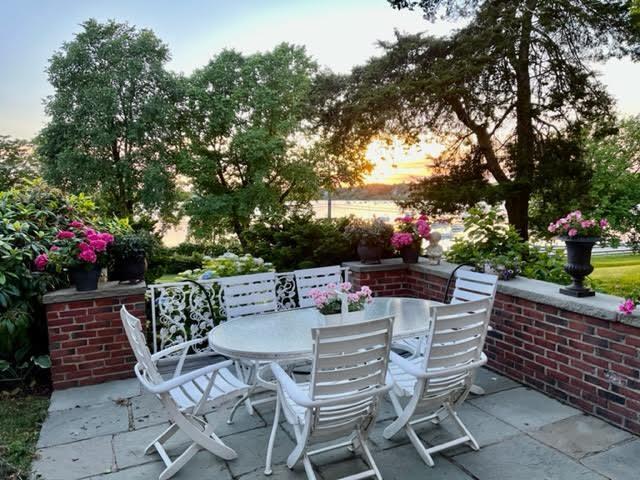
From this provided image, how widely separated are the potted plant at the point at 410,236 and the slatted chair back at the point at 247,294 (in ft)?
5.38

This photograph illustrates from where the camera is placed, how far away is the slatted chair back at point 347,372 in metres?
2.05

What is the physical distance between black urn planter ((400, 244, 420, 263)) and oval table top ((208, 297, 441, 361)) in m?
1.32

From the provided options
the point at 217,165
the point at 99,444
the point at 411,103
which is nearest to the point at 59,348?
the point at 99,444

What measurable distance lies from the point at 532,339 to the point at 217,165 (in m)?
16.5

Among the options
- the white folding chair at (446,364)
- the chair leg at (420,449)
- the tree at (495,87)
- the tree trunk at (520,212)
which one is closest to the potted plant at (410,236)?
the white folding chair at (446,364)

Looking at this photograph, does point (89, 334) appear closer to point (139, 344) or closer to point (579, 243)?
point (139, 344)

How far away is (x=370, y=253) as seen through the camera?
495 cm

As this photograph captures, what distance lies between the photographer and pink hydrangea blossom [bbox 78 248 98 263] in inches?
144

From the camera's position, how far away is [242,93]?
17797 millimetres

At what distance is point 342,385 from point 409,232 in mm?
3024

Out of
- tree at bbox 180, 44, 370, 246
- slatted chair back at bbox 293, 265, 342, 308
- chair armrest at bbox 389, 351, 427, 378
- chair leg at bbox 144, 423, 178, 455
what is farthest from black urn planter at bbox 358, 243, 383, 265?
tree at bbox 180, 44, 370, 246

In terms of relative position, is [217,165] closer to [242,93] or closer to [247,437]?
[242,93]

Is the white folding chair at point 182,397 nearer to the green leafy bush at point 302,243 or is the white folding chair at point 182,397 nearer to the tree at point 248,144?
the green leafy bush at point 302,243

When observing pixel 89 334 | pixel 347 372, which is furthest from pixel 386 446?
pixel 89 334
